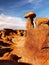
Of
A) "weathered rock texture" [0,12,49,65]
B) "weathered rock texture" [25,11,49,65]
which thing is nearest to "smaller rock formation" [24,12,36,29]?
"weathered rock texture" [0,12,49,65]

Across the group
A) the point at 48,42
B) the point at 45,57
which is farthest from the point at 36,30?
the point at 45,57

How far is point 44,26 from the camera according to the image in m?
23.1

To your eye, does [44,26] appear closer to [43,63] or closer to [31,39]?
[31,39]

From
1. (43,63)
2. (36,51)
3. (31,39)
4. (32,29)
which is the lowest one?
(43,63)

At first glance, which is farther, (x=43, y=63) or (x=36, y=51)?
(x=36, y=51)

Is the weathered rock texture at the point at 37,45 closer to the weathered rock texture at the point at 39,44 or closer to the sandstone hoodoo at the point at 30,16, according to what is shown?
the weathered rock texture at the point at 39,44

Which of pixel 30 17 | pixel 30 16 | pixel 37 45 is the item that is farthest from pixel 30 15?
pixel 37 45

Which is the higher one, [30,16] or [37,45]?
[30,16]

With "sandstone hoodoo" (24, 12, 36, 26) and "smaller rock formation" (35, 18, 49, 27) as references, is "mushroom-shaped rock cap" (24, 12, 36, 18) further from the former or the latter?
"smaller rock formation" (35, 18, 49, 27)

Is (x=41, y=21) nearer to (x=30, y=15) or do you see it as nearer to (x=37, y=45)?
(x=37, y=45)

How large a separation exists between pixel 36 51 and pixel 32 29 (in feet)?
12.3

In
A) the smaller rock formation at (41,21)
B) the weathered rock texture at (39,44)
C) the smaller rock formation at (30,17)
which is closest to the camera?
the weathered rock texture at (39,44)

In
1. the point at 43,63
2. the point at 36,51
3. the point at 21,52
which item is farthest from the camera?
the point at 21,52

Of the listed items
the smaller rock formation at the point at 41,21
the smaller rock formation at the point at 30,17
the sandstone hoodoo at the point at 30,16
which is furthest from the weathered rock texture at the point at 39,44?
the sandstone hoodoo at the point at 30,16
